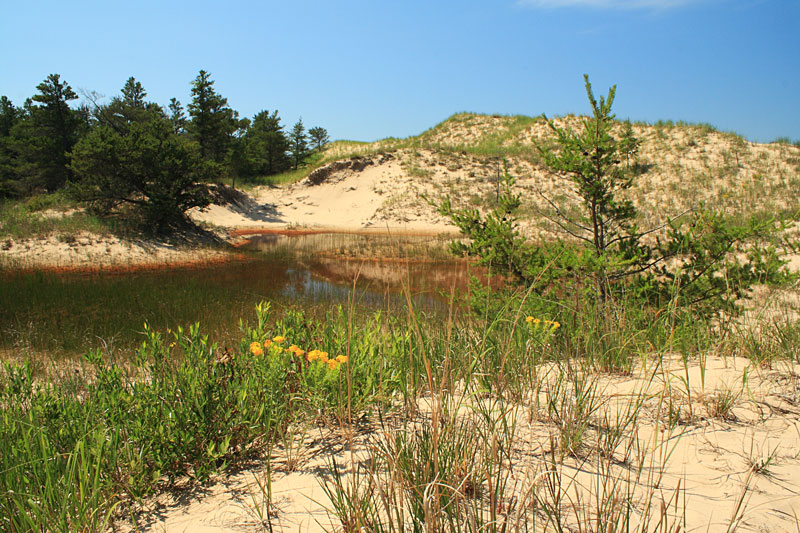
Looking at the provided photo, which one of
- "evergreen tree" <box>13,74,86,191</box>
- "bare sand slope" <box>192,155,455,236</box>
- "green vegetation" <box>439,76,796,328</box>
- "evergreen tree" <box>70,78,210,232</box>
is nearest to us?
"green vegetation" <box>439,76,796,328</box>

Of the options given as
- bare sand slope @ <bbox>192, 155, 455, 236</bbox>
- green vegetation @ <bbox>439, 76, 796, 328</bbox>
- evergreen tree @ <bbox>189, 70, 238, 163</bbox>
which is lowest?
green vegetation @ <bbox>439, 76, 796, 328</bbox>

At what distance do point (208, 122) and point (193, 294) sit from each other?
86.8 ft

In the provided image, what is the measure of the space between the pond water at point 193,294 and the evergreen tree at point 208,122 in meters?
18.8

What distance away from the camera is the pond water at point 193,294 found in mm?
6863

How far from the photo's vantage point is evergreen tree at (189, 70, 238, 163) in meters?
32.1

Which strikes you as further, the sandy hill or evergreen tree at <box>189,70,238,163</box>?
evergreen tree at <box>189,70,238,163</box>

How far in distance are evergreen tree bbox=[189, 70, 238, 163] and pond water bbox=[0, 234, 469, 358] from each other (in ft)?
61.6

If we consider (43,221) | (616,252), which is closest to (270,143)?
(43,221)

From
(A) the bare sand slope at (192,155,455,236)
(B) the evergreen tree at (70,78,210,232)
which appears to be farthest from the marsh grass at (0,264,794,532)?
(A) the bare sand slope at (192,155,455,236)

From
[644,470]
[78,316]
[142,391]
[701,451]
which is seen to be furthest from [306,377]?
[78,316]

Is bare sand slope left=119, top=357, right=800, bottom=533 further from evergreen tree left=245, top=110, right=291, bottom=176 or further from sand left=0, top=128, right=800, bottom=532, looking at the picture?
evergreen tree left=245, top=110, right=291, bottom=176

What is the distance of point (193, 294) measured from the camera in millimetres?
10133

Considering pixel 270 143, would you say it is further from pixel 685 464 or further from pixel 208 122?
pixel 685 464

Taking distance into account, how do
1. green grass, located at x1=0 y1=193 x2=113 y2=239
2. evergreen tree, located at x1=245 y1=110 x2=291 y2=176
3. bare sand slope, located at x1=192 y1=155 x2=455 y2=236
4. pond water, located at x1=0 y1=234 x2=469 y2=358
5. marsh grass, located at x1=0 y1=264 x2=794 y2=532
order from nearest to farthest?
marsh grass, located at x1=0 y1=264 x2=794 y2=532
pond water, located at x1=0 y1=234 x2=469 y2=358
green grass, located at x1=0 y1=193 x2=113 y2=239
bare sand slope, located at x1=192 y1=155 x2=455 y2=236
evergreen tree, located at x1=245 y1=110 x2=291 y2=176
